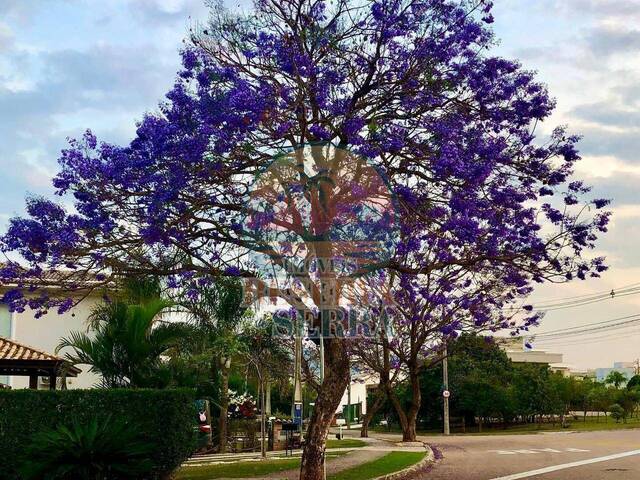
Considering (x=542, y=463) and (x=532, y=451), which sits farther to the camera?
(x=532, y=451)

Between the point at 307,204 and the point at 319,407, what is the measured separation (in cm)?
372

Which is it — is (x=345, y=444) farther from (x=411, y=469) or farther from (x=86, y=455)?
(x=86, y=455)

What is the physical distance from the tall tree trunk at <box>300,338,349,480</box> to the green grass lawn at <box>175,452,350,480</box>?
3.11 metres

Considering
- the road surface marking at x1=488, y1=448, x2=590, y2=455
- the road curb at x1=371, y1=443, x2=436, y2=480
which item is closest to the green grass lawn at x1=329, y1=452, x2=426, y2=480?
the road curb at x1=371, y1=443, x2=436, y2=480

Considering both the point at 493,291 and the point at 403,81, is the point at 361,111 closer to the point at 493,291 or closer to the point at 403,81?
the point at 403,81

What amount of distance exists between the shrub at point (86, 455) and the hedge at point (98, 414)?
2.08 feet

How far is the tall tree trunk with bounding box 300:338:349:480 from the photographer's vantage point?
47.5 feet

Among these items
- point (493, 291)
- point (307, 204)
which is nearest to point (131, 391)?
point (307, 204)

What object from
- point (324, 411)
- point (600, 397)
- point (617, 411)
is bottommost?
point (617, 411)

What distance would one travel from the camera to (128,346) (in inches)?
645

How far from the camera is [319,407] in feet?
48.6

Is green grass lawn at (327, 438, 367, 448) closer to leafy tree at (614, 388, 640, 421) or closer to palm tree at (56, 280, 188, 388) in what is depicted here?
palm tree at (56, 280, 188, 388)

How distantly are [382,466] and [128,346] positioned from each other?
744 cm

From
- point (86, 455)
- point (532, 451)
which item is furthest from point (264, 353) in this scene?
point (86, 455)
